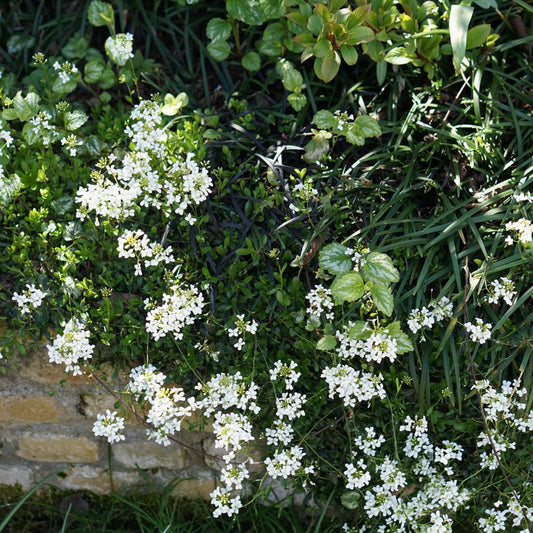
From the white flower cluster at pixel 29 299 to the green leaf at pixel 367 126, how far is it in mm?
1200

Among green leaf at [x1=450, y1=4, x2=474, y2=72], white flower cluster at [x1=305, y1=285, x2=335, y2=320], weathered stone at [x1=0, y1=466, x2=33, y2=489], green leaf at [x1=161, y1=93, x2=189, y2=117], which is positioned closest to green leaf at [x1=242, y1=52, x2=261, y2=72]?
green leaf at [x1=161, y1=93, x2=189, y2=117]

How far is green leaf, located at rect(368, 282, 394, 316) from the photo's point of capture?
1.96 m

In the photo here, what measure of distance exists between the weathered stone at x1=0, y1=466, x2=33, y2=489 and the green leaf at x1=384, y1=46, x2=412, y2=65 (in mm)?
2038

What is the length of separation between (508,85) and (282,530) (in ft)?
5.91

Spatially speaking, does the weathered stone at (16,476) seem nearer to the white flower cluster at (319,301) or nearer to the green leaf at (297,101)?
the white flower cluster at (319,301)

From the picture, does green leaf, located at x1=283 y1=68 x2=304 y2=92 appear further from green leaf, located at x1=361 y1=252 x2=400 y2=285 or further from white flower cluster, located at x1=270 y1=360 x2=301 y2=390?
white flower cluster, located at x1=270 y1=360 x2=301 y2=390

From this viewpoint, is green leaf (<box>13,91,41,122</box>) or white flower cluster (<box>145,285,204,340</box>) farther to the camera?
green leaf (<box>13,91,41,122</box>)

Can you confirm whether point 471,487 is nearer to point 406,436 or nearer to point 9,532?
point 406,436

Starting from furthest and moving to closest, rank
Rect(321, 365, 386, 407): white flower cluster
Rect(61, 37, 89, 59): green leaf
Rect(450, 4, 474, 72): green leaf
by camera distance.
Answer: Rect(61, 37, 89, 59): green leaf < Rect(450, 4, 474, 72): green leaf < Rect(321, 365, 386, 407): white flower cluster

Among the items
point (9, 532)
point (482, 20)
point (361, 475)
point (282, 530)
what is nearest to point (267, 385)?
point (361, 475)

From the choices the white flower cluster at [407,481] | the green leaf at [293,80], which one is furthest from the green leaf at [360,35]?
the white flower cluster at [407,481]

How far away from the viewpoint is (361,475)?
7.02ft

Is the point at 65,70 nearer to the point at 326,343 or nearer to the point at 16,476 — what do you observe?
the point at 326,343

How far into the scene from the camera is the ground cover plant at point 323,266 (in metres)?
2.12
